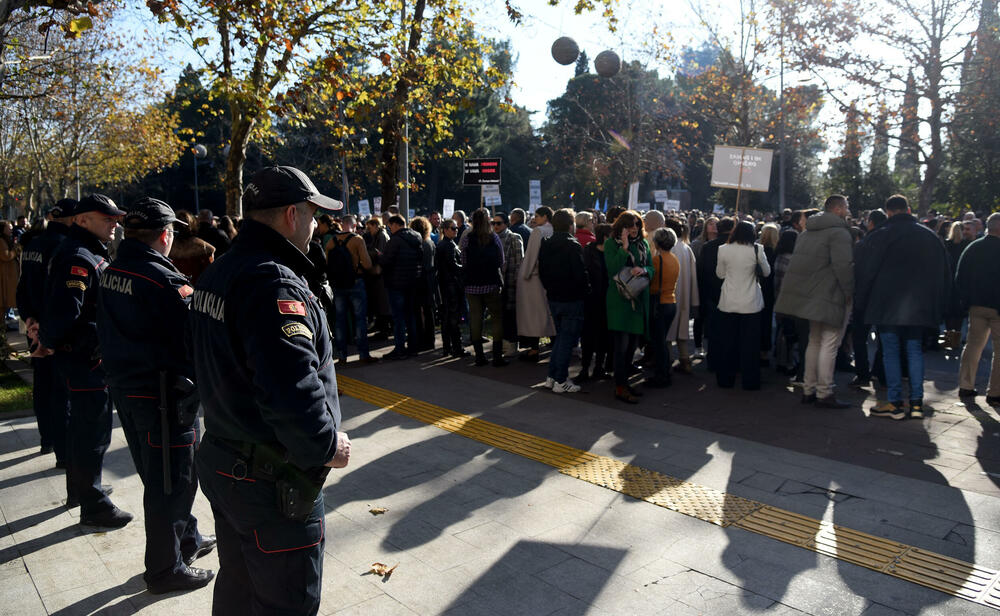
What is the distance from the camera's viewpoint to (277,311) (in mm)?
2312

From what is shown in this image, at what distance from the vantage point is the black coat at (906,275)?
6.78 meters

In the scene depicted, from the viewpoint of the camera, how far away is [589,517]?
15.5ft

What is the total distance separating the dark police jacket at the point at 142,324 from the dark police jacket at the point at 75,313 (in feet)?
3.05

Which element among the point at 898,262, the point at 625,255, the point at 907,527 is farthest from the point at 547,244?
the point at 907,527

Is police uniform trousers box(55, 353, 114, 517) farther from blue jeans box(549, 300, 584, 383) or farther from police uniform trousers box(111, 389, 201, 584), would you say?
blue jeans box(549, 300, 584, 383)

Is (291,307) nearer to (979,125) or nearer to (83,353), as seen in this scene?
(83,353)

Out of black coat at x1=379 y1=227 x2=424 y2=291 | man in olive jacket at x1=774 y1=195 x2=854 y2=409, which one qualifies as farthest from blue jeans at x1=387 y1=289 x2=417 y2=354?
man in olive jacket at x1=774 y1=195 x2=854 y2=409

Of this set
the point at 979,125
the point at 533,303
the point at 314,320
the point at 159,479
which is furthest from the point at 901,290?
the point at 979,125

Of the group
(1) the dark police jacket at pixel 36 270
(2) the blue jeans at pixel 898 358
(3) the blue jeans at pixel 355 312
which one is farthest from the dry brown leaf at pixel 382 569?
(3) the blue jeans at pixel 355 312

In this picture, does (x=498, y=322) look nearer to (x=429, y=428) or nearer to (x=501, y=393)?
(x=501, y=393)

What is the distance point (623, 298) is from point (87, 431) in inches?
193

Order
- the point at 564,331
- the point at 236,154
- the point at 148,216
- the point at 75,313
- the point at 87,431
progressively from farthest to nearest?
the point at 236,154
the point at 564,331
the point at 75,313
the point at 87,431
the point at 148,216

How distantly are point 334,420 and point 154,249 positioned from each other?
76.3 inches

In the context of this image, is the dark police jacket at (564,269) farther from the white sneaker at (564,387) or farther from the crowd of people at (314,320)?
the white sneaker at (564,387)
